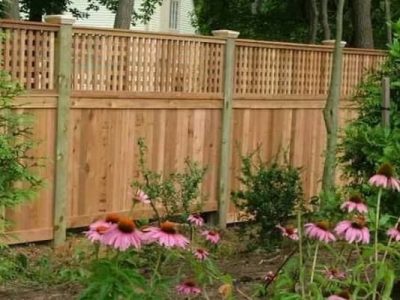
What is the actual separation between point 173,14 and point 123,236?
1103 inches

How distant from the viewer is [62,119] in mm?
7160

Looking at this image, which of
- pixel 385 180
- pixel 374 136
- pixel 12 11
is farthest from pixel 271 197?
pixel 12 11

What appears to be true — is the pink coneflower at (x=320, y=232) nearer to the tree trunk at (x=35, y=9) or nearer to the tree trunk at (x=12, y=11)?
the tree trunk at (x=12, y=11)

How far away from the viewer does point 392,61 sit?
5.12 meters

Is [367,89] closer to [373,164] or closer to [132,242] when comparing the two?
[373,164]

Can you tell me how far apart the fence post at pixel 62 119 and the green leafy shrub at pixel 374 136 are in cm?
270

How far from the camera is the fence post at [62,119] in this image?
7098 millimetres

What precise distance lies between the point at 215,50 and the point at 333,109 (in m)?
1.40

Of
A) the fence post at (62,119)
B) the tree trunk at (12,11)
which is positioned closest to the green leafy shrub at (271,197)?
the fence post at (62,119)

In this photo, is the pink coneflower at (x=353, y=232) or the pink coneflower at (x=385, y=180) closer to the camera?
the pink coneflower at (x=353, y=232)

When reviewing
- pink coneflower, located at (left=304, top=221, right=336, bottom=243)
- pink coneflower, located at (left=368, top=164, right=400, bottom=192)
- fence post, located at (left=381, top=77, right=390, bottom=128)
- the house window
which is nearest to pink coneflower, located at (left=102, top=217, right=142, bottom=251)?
pink coneflower, located at (left=304, top=221, right=336, bottom=243)

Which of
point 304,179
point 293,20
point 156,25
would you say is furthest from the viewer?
point 156,25

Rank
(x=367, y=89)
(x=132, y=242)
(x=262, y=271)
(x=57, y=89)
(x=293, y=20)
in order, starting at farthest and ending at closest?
(x=293, y=20), (x=57, y=89), (x=262, y=271), (x=367, y=89), (x=132, y=242)

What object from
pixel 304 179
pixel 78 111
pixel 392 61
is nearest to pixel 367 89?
pixel 392 61
